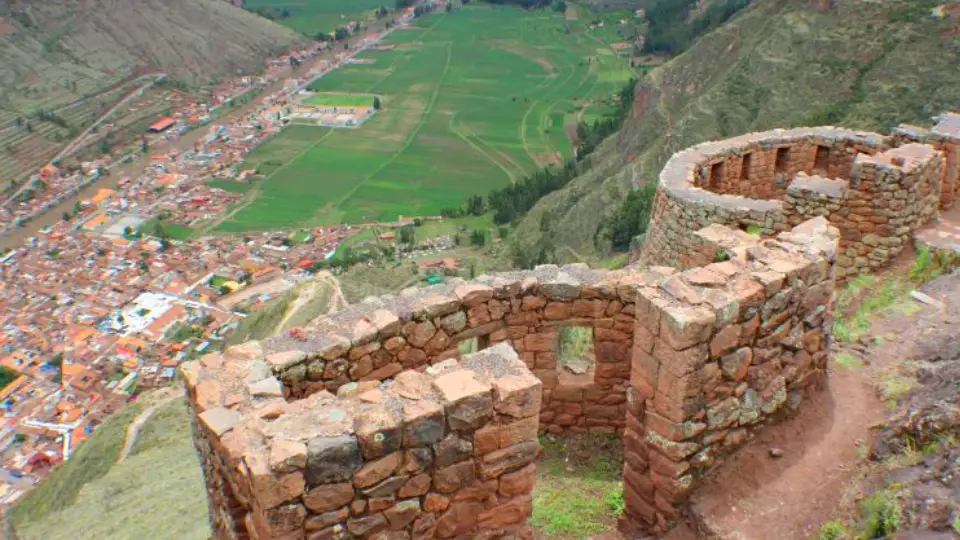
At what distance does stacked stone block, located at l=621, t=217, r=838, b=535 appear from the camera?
24.7 ft

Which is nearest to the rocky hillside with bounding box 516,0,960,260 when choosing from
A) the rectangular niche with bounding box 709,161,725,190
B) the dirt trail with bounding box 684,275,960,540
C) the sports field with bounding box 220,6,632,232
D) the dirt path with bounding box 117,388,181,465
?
the rectangular niche with bounding box 709,161,725,190

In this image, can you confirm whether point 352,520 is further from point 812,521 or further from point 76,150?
point 76,150

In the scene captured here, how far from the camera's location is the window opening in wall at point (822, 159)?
17.2 m

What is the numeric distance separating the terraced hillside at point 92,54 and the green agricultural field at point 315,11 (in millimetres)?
16122

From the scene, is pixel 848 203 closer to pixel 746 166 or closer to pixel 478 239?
pixel 746 166

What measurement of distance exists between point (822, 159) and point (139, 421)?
23.8 metres

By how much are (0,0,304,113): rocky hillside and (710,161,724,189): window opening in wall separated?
120872mm

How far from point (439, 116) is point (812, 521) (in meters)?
112

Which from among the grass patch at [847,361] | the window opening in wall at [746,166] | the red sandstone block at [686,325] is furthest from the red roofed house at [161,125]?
the red sandstone block at [686,325]

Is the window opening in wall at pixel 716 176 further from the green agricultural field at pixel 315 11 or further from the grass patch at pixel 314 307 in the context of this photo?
the green agricultural field at pixel 315 11

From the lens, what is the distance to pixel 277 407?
22.5ft

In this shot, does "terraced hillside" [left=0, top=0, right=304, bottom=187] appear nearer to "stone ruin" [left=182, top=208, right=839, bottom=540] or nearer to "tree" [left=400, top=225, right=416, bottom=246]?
"tree" [left=400, top=225, right=416, bottom=246]

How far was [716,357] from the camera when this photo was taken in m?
7.64

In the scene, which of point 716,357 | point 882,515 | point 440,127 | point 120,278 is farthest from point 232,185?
A: point 882,515
